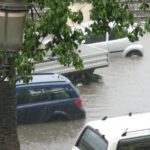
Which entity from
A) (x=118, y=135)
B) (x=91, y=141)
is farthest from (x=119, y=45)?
(x=118, y=135)

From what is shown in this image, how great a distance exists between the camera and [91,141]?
33.1ft

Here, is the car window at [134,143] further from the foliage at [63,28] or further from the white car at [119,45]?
the white car at [119,45]

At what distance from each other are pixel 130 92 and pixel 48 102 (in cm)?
583

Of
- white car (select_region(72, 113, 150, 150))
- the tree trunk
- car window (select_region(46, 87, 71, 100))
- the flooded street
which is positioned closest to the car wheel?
the flooded street

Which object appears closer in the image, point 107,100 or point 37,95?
point 37,95

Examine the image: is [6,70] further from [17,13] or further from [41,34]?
[41,34]

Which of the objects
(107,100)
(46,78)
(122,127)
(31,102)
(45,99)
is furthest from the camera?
(107,100)

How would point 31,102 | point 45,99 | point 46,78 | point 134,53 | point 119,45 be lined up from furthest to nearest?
point 134,53 → point 119,45 → point 46,78 → point 45,99 → point 31,102

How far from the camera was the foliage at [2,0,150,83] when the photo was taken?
26.7 feet

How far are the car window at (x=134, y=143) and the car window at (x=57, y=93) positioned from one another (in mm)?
9051

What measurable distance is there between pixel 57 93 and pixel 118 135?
9.04 metres

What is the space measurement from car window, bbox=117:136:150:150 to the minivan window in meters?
0.27

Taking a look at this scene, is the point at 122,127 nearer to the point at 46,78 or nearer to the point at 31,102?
the point at 31,102

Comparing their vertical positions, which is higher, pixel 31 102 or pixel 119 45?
pixel 119 45
